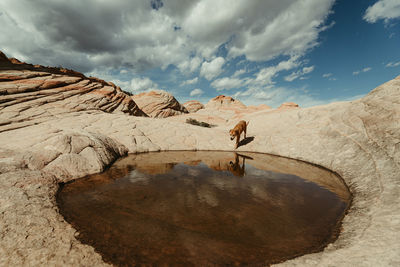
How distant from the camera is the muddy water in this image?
3893 millimetres

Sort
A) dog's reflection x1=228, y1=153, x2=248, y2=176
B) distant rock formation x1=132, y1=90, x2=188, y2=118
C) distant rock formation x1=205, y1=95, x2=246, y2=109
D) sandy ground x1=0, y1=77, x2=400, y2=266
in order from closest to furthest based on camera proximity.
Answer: sandy ground x1=0, y1=77, x2=400, y2=266 < dog's reflection x1=228, y1=153, x2=248, y2=176 < distant rock formation x1=132, y1=90, x2=188, y2=118 < distant rock formation x1=205, y1=95, x2=246, y2=109

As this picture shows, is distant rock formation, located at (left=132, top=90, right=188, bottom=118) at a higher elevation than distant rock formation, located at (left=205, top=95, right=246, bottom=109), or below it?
below

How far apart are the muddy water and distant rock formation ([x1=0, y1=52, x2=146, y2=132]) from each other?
601 inches

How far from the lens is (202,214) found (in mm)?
5391

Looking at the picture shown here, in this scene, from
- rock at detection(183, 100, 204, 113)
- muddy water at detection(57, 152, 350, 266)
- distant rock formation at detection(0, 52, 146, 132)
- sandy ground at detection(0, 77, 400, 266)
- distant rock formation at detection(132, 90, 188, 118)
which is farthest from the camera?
rock at detection(183, 100, 204, 113)

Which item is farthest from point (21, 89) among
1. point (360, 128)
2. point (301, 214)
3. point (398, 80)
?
point (398, 80)

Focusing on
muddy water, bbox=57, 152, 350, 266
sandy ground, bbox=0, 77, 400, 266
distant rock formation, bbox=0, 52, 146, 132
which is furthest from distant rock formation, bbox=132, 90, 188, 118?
muddy water, bbox=57, 152, 350, 266

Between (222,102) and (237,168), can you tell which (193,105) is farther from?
(237,168)

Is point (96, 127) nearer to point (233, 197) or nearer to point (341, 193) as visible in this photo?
point (233, 197)

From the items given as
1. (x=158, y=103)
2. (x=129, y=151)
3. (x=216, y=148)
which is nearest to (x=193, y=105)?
(x=158, y=103)

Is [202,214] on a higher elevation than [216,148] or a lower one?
lower

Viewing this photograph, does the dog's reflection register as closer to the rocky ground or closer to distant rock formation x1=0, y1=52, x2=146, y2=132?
the rocky ground

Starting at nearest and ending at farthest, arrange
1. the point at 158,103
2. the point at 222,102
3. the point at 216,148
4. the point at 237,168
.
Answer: the point at 237,168 < the point at 216,148 < the point at 158,103 < the point at 222,102

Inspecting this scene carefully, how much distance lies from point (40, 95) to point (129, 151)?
1560 cm
